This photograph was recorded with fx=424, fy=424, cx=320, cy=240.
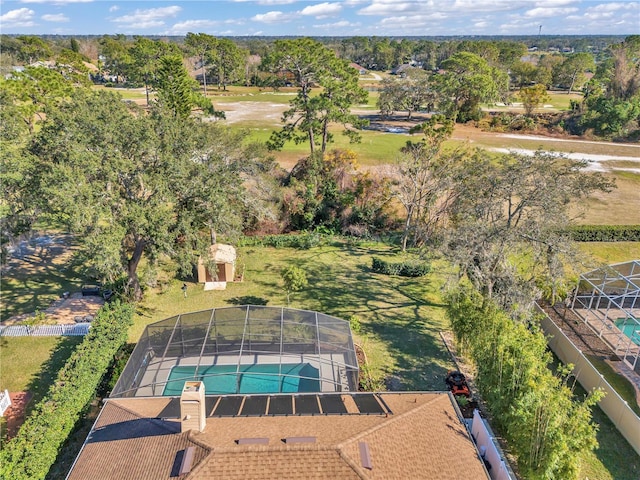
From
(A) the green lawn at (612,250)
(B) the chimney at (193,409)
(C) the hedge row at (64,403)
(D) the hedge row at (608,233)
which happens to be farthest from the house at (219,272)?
(D) the hedge row at (608,233)

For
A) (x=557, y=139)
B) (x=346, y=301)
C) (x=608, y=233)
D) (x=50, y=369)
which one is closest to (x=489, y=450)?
(x=346, y=301)

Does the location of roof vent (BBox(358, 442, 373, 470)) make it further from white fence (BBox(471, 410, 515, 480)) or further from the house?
the house

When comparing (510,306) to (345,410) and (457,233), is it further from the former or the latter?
(345,410)

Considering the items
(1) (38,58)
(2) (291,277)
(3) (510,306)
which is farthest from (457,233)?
(1) (38,58)

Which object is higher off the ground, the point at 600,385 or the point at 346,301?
the point at 600,385

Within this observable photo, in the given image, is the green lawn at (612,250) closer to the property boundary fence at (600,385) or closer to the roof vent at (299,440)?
the property boundary fence at (600,385)

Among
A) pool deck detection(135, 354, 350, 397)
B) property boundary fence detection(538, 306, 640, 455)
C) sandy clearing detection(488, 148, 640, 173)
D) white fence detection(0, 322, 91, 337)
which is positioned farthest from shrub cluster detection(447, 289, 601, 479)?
sandy clearing detection(488, 148, 640, 173)

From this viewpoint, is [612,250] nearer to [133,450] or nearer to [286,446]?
[286,446]
